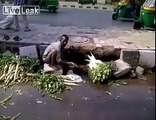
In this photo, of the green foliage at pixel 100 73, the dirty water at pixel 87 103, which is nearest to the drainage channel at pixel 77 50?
the green foliage at pixel 100 73

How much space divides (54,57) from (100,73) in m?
1.05

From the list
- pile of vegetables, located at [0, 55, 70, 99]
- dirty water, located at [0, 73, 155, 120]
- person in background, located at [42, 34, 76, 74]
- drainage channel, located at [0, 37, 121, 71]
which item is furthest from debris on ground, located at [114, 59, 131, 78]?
pile of vegetables, located at [0, 55, 70, 99]

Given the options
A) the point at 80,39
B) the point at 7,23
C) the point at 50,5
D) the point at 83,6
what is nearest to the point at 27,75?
the point at 80,39

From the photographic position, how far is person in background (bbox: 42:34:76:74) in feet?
25.1

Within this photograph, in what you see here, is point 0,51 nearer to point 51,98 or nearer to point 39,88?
point 39,88

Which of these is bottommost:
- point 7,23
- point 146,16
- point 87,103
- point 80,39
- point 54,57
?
point 87,103

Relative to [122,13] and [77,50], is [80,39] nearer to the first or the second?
[77,50]

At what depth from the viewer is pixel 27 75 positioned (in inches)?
294

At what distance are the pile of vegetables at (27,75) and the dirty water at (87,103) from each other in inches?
7.3

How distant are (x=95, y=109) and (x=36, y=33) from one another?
14.2 ft

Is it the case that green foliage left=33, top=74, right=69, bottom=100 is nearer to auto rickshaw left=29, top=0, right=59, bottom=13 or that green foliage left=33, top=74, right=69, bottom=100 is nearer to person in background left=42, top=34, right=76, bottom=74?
person in background left=42, top=34, right=76, bottom=74

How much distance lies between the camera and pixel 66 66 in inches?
313

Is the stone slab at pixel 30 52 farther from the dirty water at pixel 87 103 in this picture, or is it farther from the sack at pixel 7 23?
the sack at pixel 7 23

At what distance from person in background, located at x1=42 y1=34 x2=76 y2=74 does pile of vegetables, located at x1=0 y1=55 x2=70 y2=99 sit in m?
0.21
